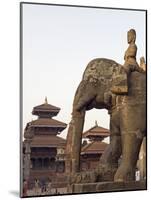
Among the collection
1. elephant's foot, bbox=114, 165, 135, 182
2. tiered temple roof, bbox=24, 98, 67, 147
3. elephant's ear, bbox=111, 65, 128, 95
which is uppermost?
elephant's ear, bbox=111, 65, 128, 95

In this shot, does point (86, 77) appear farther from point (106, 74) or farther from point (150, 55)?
point (150, 55)

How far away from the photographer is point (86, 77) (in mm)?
4906

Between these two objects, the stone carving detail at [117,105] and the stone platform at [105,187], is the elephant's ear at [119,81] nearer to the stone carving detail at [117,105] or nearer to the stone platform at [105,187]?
the stone carving detail at [117,105]

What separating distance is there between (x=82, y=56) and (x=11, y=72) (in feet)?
1.85

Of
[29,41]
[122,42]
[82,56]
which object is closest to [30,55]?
[29,41]

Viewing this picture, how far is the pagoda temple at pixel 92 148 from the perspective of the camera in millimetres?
4891

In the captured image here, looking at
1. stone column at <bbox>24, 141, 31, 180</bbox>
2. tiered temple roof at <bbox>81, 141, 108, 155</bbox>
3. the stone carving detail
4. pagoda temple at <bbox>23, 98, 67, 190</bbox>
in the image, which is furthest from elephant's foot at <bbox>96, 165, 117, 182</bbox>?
stone column at <bbox>24, 141, 31, 180</bbox>

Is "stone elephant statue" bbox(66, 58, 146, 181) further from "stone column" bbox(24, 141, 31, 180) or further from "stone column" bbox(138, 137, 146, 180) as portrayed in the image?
"stone column" bbox(24, 141, 31, 180)

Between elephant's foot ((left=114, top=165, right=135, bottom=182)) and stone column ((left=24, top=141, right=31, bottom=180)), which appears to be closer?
stone column ((left=24, top=141, right=31, bottom=180))

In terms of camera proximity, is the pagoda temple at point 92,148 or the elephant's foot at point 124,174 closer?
the pagoda temple at point 92,148

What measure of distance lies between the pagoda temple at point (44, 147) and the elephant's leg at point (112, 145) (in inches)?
13.4

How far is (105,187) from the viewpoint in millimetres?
4953

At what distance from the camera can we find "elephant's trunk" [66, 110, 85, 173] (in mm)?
4852

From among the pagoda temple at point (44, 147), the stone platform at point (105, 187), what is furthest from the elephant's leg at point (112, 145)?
the pagoda temple at point (44, 147)
